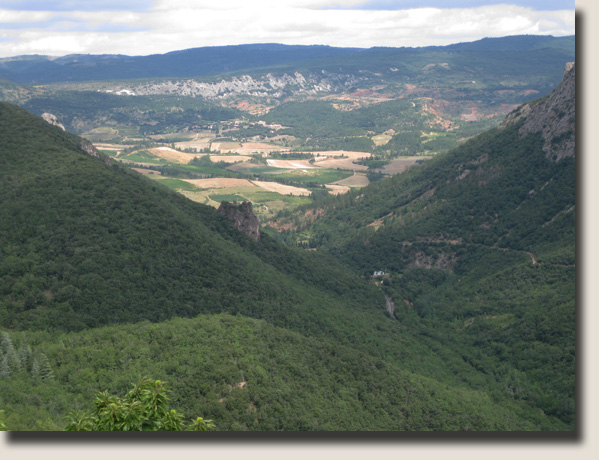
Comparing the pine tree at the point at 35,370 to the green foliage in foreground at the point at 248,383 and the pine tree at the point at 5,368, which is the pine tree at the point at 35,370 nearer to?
the green foliage in foreground at the point at 248,383

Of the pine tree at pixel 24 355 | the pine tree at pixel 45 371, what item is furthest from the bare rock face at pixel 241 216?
the pine tree at pixel 45 371

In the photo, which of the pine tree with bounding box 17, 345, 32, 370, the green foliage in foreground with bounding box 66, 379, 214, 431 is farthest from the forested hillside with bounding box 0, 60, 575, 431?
the green foliage in foreground with bounding box 66, 379, 214, 431

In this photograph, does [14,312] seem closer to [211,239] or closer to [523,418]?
[211,239]

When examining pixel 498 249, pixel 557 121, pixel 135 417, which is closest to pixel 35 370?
pixel 135 417

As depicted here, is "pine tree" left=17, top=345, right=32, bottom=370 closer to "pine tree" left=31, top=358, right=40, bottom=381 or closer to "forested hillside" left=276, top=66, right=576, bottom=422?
"pine tree" left=31, top=358, right=40, bottom=381

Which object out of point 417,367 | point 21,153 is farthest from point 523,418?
point 21,153

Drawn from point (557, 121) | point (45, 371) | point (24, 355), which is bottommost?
point (45, 371)

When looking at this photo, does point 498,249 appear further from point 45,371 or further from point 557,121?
point 45,371
